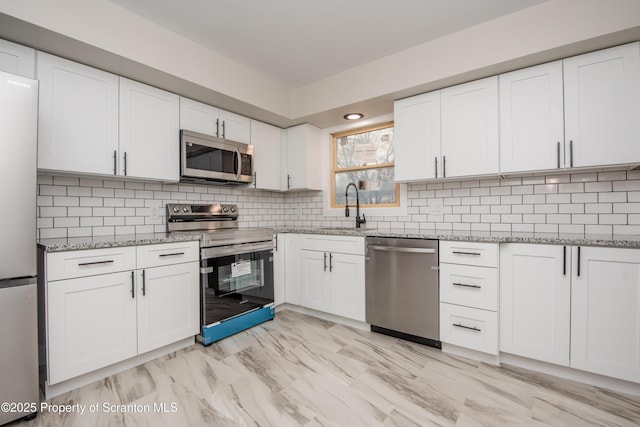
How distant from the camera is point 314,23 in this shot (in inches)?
89.0

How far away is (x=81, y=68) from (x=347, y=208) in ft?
8.39

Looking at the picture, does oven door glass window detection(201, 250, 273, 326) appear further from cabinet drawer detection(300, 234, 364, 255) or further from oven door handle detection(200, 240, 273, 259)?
cabinet drawer detection(300, 234, 364, 255)

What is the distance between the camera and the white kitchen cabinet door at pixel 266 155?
11.1 ft

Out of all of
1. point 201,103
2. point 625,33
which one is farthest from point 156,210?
point 625,33

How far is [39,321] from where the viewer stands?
1.83 m

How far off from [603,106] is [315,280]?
2.68 m

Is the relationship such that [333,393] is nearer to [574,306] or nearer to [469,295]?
[469,295]

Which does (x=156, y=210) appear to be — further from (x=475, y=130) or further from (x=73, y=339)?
(x=475, y=130)

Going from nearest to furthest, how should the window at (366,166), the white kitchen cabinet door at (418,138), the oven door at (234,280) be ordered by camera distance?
the oven door at (234,280)
the white kitchen cabinet door at (418,138)
the window at (366,166)

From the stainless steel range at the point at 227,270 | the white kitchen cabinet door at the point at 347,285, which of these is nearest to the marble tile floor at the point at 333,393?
the stainless steel range at the point at 227,270

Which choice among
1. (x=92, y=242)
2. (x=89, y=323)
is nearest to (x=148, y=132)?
(x=92, y=242)

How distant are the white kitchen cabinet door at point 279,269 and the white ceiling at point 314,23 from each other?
1.81m

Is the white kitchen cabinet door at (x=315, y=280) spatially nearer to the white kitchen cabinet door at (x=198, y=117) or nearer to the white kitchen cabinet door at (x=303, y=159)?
the white kitchen cabinet door at (x=303, y=159)

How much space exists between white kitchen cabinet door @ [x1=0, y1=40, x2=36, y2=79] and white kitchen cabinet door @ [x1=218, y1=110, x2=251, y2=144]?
4.56ft
